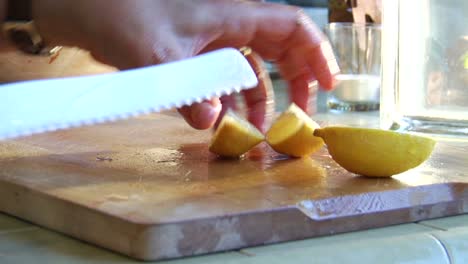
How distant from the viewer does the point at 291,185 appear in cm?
63

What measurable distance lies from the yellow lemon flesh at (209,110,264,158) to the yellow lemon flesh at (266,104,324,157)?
0.02 m

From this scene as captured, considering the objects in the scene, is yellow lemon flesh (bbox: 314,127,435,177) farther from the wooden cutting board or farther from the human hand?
the human hand

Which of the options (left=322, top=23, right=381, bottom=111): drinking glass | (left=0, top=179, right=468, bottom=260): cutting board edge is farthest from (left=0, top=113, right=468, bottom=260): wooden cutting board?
(left=322, top=23, right=381, bottom=111): drinking glass

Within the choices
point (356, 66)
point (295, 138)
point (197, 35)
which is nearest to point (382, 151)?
point (295, 138)

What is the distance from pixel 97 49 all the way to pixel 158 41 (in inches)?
2.6

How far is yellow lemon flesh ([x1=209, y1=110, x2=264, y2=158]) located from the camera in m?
0.74

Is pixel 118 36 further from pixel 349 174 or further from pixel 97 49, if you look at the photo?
pixel 349 174

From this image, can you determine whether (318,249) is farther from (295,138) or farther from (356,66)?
(356,66)

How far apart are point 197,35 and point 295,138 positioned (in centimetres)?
13

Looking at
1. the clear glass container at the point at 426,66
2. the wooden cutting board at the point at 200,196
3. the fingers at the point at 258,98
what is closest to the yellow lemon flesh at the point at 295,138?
the wooden cutting board at the point at 200,196

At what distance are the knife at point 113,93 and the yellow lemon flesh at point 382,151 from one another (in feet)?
0.31

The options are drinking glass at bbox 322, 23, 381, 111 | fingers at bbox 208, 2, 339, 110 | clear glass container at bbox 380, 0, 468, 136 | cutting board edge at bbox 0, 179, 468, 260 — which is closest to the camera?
cutting board edge at bbox 0, 179, 468, 260

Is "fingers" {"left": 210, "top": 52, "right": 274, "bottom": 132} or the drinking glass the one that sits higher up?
"fingers" {"left": 210, "top": 52, "right": 274, "bottom": 132}

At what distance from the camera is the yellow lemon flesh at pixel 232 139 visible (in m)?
0.74
